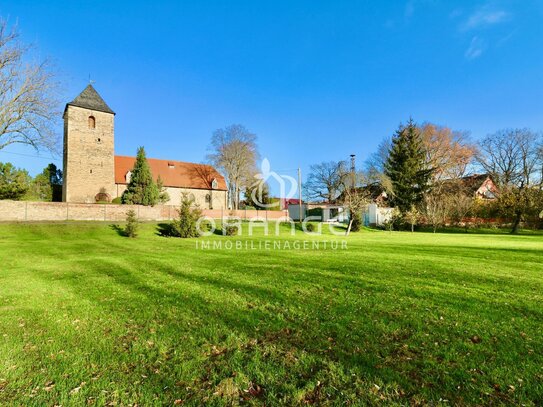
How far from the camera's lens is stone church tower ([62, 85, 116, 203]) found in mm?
32281

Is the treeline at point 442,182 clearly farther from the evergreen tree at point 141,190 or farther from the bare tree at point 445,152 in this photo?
the evergreen tree at point 141,190

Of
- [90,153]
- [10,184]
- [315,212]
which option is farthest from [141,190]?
[315,212]

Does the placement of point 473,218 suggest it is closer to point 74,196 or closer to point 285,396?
point 285,396

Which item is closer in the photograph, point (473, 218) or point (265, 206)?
point (473, 218)

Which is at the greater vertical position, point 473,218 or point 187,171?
point 187,171

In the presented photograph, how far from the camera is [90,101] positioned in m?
33.9

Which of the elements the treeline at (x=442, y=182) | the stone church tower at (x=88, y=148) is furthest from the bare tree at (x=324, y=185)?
the stone church tower at (x=88, y=148)

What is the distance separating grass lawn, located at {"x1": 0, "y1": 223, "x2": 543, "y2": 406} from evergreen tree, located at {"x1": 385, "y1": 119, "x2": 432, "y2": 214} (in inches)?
1265

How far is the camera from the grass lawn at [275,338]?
267cm

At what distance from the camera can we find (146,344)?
→ 3617 mm

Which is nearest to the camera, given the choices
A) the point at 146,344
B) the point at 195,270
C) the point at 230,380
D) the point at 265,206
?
the point at 230,380

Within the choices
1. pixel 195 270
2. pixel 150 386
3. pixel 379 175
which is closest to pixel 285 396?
pixel 150 386

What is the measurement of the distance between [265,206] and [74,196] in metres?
23.8

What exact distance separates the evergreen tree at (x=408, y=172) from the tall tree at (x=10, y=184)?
4188 cm
